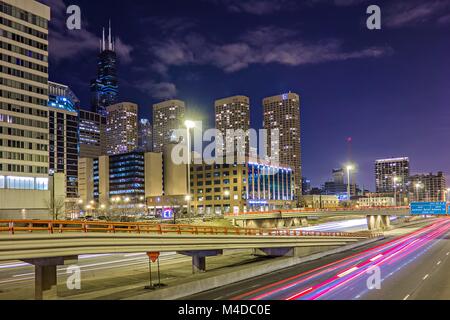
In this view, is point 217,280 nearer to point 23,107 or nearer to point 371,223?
point 371,223

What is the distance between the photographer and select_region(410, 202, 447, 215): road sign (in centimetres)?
7325

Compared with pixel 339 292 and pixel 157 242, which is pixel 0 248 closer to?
pixel 157 242

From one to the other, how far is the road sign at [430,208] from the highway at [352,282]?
2790cm

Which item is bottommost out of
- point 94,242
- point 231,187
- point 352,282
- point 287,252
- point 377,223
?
point 377,223

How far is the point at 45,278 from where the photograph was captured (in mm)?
22719

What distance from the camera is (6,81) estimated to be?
8894 cm

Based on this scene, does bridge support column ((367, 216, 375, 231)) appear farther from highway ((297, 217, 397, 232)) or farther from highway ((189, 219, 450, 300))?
highway ((189, 219, 450, 300))

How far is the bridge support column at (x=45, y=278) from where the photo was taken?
73.2ft

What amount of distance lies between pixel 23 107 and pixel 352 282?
273 ft

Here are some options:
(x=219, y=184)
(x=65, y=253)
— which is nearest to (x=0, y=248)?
(x=65, y=253)

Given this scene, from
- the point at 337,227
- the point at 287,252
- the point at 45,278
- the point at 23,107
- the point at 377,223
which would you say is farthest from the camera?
the point at 337,227

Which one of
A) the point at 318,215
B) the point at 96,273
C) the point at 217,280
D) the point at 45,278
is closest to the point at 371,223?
the point at 318,215

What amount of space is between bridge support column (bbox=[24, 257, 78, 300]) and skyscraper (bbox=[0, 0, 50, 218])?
72773 millimetres
